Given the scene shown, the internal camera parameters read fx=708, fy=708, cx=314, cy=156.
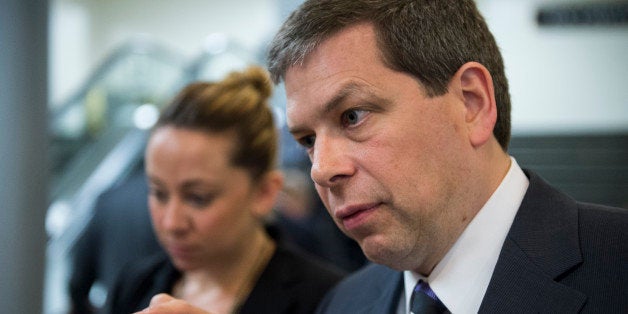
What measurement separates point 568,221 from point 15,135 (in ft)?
3.71

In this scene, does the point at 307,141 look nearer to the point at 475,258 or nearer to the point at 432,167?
the point at 432,167

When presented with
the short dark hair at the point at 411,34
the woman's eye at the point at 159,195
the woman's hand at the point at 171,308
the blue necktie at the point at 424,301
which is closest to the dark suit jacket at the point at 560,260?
the blue necktie at the point at 424,301

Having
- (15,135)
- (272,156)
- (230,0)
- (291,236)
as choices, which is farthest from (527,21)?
(15,135)

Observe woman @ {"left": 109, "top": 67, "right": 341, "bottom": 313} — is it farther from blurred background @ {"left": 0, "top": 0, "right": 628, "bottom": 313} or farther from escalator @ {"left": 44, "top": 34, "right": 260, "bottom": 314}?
escalator @ {"left": 44, "top": 34, "right": 260, "bottom": 314}

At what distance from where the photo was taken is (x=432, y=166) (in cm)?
148

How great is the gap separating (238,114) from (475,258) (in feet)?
3.86

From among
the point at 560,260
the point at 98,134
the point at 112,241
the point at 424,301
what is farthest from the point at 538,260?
the point at 98,134

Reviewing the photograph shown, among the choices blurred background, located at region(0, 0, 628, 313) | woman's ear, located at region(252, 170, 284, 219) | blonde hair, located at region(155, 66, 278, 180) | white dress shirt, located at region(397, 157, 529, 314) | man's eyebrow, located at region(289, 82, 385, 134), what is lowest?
blurred background, located at region(0, 0, 628, 313)

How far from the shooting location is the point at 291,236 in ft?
13.3

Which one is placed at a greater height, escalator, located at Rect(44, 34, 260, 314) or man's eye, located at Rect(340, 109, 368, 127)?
man's eye, located at Rect(340, 109, 368, 127)

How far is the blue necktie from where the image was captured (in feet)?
5.08

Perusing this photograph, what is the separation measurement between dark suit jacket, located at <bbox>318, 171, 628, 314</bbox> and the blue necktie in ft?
0.42

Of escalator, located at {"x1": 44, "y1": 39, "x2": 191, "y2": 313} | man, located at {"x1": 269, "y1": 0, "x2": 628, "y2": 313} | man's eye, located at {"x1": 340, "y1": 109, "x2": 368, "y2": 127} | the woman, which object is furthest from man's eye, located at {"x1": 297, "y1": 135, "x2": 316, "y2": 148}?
escalator, located at {"x1": 44, "y1": 39, "x2": 191, "y2": 313}

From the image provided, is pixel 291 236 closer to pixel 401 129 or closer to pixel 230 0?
pixel 401 129
